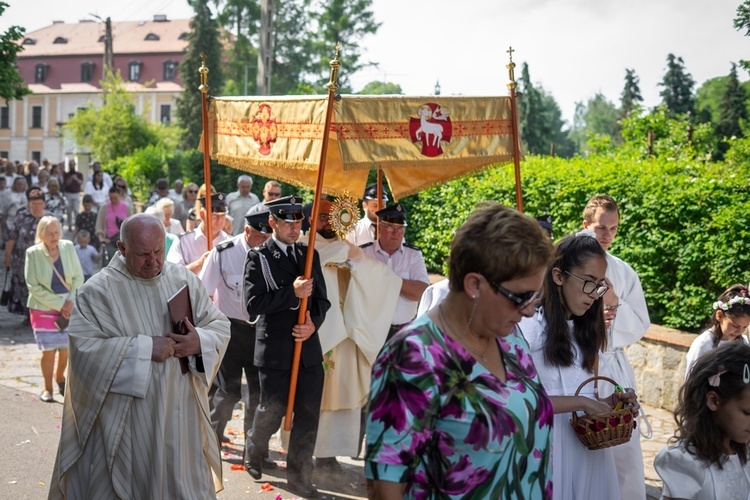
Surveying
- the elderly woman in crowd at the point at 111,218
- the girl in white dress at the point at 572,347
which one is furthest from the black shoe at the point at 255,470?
the elderly woman in crowd at the point at 111,218

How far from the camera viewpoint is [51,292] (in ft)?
30.4

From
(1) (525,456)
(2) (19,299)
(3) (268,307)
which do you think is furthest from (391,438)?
(2) (19,299)

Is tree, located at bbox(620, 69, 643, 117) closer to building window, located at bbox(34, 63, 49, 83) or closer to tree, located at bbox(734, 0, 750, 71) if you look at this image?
building window, located at bbox(34, 63, 49, 83)

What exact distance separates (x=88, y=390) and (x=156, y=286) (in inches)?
25.5

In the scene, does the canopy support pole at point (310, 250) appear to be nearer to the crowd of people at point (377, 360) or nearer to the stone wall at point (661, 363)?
the crowd of people at point (377, 360)

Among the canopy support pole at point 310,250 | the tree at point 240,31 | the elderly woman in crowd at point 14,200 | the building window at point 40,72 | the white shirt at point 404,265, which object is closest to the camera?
the canopy support pole at point 310,250

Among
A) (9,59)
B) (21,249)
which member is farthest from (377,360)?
(9,59)

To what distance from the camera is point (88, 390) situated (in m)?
4.85

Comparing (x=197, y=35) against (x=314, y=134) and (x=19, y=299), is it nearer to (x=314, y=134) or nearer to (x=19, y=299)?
(x=19, y=299)

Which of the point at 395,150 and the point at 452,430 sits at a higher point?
the point at 395,150

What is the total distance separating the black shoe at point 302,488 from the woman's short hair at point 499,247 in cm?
420

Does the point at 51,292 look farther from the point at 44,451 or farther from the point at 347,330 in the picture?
the point at 347,330

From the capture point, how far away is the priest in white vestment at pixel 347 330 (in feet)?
24.3

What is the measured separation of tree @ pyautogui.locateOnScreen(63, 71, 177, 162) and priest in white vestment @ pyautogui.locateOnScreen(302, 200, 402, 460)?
1553 inches
